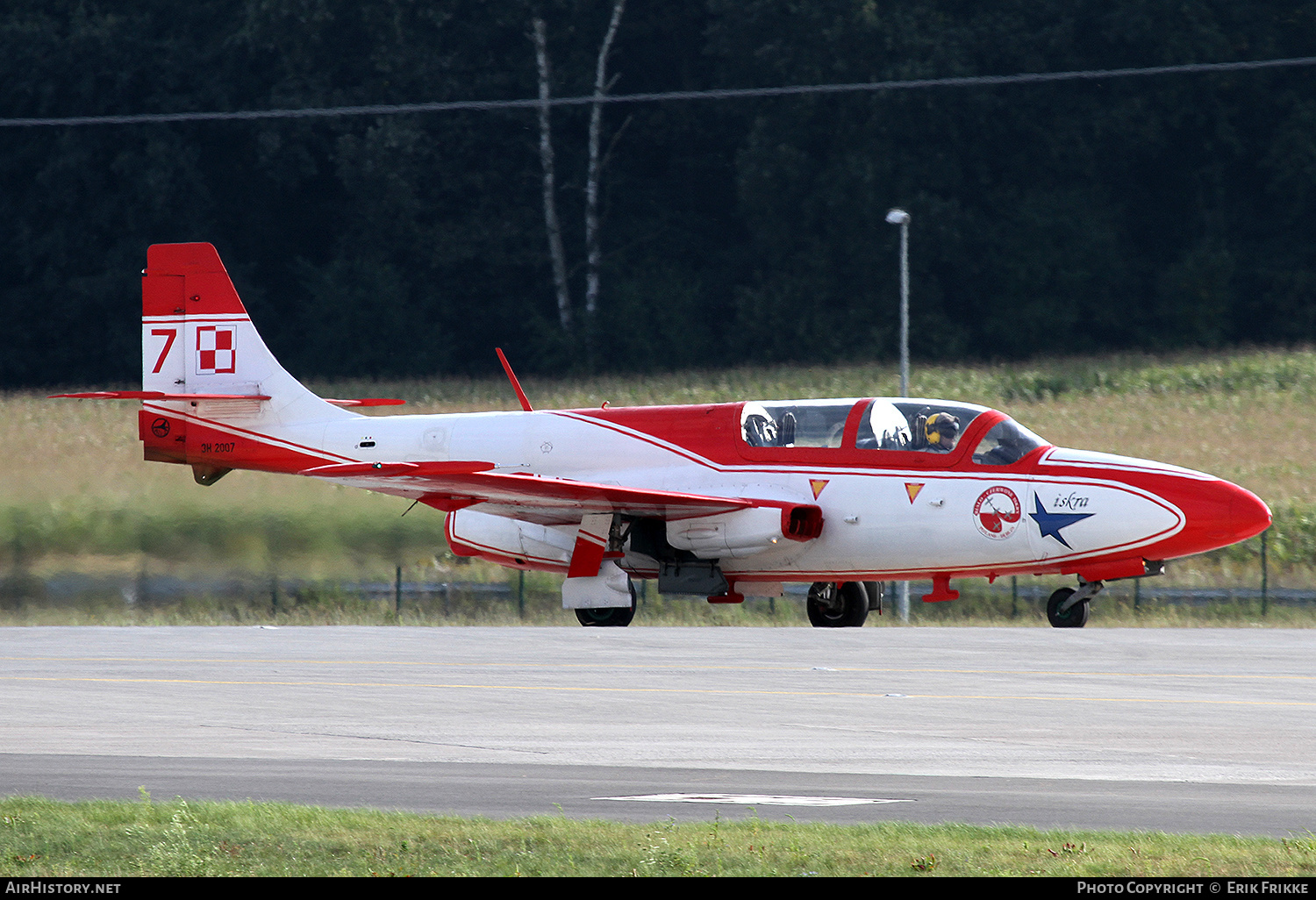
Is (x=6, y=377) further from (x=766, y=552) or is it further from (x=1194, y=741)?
(x=1194, y=741)

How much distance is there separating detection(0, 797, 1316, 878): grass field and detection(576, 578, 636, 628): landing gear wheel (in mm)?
11610

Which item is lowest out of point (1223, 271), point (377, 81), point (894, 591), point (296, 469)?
point (894, 591)

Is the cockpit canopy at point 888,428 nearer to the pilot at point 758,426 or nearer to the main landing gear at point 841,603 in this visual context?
the pilot at point 758,426

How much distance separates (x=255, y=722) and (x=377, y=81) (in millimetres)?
49414

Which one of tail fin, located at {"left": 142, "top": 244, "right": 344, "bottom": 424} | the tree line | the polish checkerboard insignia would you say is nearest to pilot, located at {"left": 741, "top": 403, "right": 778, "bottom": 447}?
tail fin, located at {"left": 142, "top": 244, "right": 344, "bottom": 424}

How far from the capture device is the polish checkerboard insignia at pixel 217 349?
878 inches

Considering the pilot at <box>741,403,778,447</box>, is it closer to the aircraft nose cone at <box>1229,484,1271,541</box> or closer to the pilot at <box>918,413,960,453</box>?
the pilot at <box>918,413,960,453</box>

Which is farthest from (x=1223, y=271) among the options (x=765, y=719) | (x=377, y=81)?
(x=765, y=719)

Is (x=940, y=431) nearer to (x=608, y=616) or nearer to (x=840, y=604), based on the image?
(x=840, y=604)

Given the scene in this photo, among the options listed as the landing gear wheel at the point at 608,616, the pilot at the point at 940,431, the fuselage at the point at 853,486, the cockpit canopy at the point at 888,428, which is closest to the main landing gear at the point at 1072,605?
the fuselage at the point at 853,486

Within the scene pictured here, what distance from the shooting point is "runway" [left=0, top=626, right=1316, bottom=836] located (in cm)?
987

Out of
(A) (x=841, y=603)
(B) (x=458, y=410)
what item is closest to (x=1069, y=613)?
(A) (x=841, y=603)

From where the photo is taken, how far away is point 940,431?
1878 centimetres

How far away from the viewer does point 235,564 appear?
80.5 feet
